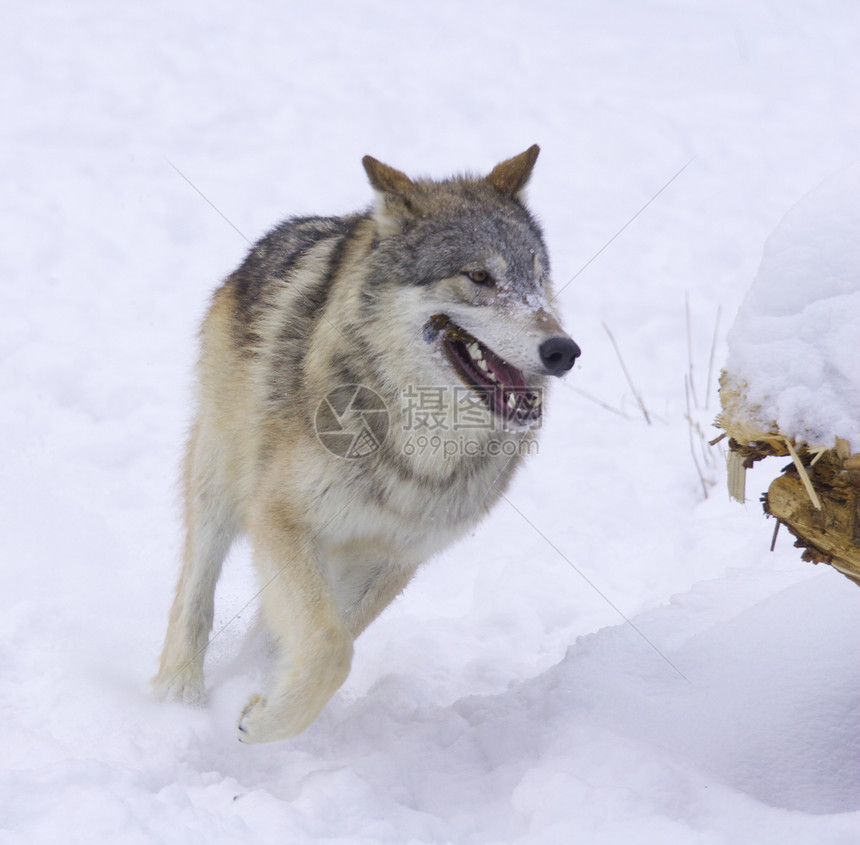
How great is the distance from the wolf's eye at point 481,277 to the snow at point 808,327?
0.86 metres

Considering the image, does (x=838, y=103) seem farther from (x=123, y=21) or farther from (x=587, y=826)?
(x=587, y=826)

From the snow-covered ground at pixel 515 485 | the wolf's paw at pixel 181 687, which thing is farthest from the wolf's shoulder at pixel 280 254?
the wolf's paw at pixel 181 687

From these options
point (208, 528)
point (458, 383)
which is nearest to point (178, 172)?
point (208, 528)

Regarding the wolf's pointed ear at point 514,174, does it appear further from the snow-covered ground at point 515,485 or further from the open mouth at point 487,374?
the snow-covered ground at point 515,485

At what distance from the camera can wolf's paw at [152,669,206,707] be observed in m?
3.28

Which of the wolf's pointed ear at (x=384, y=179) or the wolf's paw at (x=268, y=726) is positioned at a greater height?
the wolf's pointed ear at (x=384, y=179)

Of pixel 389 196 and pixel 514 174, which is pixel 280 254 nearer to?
pixel 389 196

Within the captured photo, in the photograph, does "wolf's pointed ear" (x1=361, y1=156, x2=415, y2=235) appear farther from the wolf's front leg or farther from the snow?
the snow

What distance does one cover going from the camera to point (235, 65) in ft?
27.3

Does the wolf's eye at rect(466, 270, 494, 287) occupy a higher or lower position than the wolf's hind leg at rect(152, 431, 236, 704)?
higher

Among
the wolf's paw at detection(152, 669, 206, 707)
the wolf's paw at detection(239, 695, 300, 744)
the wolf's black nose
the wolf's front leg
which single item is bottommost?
the wolf's paw at detection(152, 669, 206, 707)

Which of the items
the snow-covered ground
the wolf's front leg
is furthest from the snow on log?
the wolf's front leg

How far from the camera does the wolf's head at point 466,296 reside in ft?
9.34

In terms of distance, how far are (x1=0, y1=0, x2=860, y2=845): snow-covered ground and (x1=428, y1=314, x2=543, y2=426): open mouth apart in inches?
37.1
